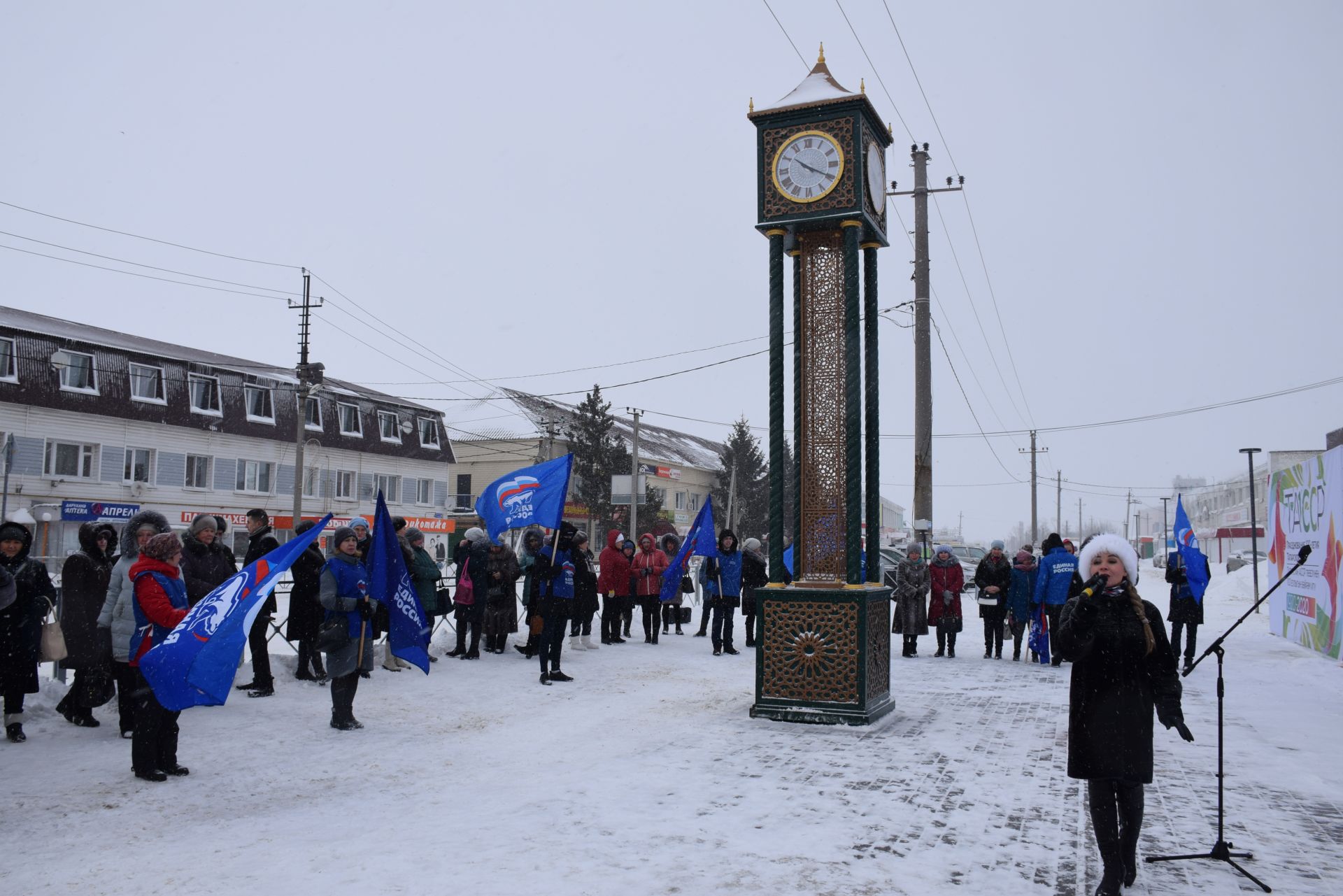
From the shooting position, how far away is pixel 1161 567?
2313 inches

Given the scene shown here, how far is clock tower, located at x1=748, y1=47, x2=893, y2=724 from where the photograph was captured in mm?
9242

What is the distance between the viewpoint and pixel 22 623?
296 inches

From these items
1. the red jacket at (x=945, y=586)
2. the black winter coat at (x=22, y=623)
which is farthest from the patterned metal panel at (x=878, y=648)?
the black winter coat at (x=22, y=623)

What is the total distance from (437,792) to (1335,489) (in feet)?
43.0

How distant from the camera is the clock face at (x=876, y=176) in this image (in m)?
10.0

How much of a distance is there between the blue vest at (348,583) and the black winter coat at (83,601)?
172cm

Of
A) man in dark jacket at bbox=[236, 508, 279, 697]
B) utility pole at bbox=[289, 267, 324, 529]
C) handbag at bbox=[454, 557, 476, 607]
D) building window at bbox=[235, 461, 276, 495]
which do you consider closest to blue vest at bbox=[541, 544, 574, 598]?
handbag at bbox=[454, 557, 476, 607]

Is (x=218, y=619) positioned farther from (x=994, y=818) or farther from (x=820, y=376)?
(x=820, y=376)

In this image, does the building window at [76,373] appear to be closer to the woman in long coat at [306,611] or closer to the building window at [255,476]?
the building window at [255,476]

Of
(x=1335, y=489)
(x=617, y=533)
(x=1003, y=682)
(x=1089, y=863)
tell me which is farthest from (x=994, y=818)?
(x=1335, y=489)

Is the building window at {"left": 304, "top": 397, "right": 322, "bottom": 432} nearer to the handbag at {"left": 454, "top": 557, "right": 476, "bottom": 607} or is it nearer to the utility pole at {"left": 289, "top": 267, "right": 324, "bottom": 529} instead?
the utility pole at {"left": 289, "top": 267, "right": 324, "bottom": 529}

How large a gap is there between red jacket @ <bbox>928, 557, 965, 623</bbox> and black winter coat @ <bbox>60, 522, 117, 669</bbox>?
422 inches

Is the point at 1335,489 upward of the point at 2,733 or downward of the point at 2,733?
upward

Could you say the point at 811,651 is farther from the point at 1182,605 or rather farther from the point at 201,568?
the point at 1182,605
